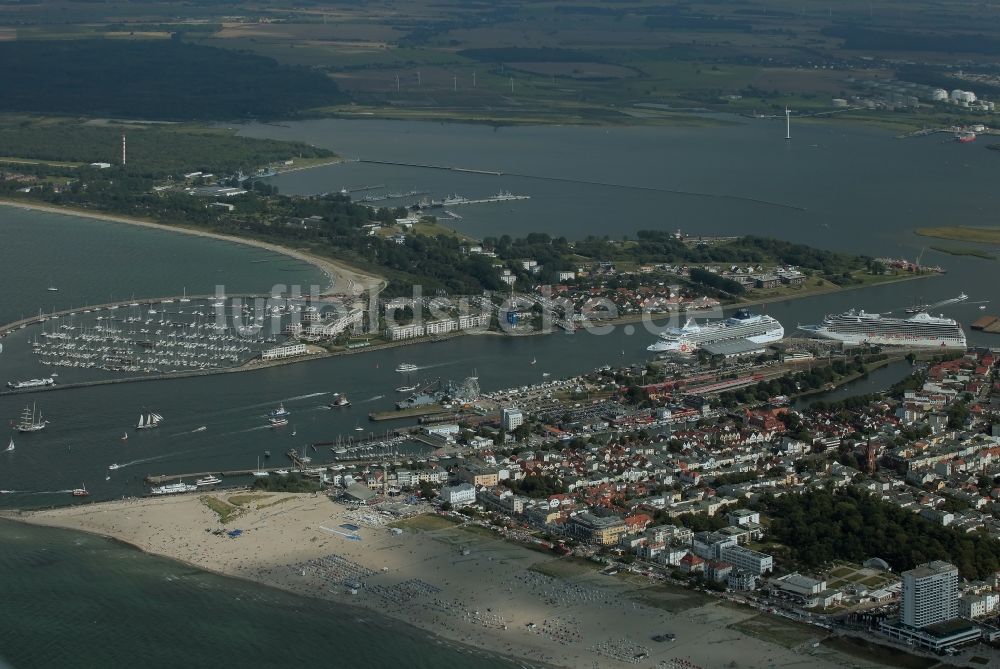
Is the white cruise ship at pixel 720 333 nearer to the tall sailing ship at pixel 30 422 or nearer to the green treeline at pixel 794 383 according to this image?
the green treeline at pixel 794 383

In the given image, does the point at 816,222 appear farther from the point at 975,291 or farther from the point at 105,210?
the point at 105,210

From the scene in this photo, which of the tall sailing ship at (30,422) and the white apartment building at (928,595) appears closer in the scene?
the white apartment building at (928,595)

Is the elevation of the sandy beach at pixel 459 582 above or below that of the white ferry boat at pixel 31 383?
above

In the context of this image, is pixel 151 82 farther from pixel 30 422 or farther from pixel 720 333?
pixel 30 422

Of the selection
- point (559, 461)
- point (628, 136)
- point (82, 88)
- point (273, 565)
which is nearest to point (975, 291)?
point (559, 461)

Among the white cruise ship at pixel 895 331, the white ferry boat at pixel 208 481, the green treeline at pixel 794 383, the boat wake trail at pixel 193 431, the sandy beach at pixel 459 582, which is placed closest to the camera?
the sandy beach at pixel 459 582

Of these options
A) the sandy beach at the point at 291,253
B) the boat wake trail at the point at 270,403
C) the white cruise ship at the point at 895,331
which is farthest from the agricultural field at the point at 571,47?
the boat wake trail at the point at 270,403

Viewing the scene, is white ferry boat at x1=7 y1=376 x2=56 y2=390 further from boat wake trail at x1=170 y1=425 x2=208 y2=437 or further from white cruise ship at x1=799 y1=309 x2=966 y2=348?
white cruise ship at x1=799 y1=309 x2=966 y2=348

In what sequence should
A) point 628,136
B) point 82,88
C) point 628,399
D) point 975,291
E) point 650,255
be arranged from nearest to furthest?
point 628,399 < point 975,291 < point 650,255 < point 628,136 < point 82,88

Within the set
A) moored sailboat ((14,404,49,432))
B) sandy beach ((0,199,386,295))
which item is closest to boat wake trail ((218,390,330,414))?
moored sailboat ((14,404,49,432))
